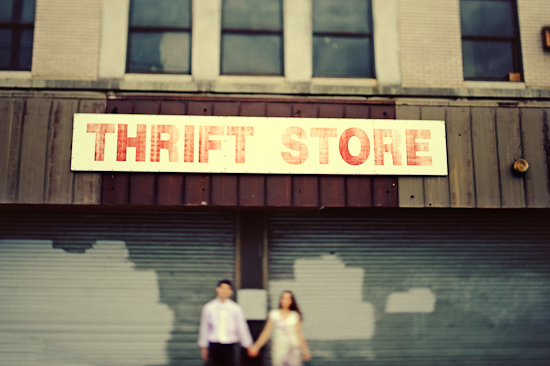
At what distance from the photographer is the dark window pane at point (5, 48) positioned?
21.2 ft

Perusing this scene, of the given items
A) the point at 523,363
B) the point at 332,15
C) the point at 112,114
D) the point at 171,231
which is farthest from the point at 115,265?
the point at 523,363

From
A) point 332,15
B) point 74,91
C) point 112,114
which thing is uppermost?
point 332,15

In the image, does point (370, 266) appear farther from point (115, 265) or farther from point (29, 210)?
point (29, 210)

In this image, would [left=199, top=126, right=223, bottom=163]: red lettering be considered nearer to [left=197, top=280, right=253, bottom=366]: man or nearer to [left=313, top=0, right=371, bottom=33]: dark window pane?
[left=197, top=280, right=253, bottom=366]: man

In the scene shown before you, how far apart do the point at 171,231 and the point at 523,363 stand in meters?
6.61

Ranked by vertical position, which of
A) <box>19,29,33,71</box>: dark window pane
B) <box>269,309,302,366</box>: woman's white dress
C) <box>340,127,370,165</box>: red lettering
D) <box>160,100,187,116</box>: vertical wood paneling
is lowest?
<box>269,309,302,366</box>: woman's white dress

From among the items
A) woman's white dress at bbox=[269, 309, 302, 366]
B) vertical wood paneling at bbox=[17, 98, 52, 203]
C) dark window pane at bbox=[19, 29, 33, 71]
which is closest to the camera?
woman's white dress at bbox=[269, 309, 302, 366]

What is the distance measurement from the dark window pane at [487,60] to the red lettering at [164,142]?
5.41 meters

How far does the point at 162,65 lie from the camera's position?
6535 millimetres

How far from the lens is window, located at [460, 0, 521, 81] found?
271 inches

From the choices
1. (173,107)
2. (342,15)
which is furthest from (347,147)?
(173,107)

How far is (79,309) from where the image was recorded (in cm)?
623

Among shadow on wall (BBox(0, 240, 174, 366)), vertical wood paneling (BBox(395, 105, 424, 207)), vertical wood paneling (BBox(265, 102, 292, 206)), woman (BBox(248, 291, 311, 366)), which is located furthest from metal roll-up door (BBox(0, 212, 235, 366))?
vertical wood paneling (BBox(395, 105, 424, 207))

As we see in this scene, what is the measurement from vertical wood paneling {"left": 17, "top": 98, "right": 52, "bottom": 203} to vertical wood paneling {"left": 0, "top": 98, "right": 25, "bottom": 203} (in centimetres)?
9
